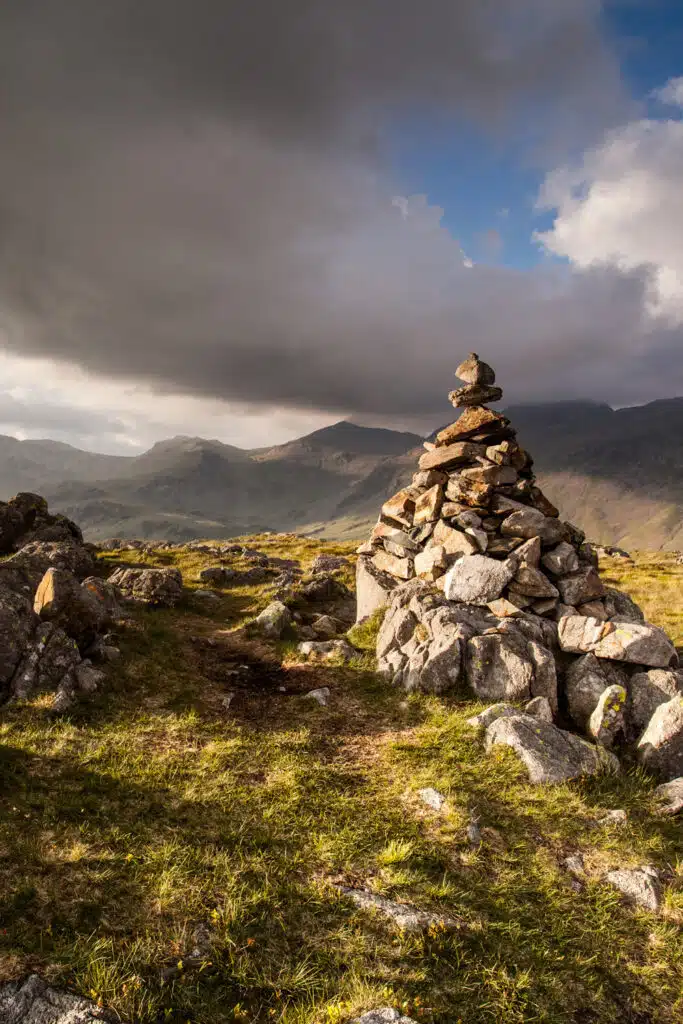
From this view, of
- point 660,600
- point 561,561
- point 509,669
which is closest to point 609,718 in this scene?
point 509,669

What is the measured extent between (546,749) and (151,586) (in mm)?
24077

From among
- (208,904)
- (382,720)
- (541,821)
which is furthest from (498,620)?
(208,904)

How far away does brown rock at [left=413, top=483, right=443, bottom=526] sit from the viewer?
2591 cm

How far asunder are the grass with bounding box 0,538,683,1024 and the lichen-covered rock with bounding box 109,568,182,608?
13.6 m

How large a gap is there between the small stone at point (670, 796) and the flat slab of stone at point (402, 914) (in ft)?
24.1

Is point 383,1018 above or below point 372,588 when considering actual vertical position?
below

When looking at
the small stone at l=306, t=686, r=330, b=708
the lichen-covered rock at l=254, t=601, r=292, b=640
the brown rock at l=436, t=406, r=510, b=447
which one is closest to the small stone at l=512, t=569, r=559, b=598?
the brown rock at l=436, t=406, r=510, b=447

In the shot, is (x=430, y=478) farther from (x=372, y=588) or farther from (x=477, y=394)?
(x=372, y=588)

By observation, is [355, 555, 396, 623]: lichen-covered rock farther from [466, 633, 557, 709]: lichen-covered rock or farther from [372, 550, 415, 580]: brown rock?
[466, 633, 557, 709]: lichen-covered rock

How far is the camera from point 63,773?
40.3ft

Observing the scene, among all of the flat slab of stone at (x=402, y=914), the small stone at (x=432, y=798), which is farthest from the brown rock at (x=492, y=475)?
the flat slab of stone at (x=402, y=914)

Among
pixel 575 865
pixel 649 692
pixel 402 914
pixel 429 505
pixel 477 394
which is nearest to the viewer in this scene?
pixel 402 914

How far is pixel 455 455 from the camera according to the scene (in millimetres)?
26281

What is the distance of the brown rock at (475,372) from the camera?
2784 centimetres
